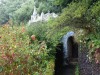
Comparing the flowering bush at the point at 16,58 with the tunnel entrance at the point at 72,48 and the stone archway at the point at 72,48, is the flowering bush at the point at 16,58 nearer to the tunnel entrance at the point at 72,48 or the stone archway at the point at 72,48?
the stone archway at the point at 72,48

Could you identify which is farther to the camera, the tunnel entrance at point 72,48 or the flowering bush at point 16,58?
the tunnel entrance at point 72,48

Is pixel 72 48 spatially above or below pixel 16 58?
above

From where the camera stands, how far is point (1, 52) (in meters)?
6.68

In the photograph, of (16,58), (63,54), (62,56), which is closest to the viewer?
(16,58)

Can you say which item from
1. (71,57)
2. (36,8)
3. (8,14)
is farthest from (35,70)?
(8,14)

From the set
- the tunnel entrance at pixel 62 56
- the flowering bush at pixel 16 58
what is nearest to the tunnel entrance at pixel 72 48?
the tunnel entrance at pixel 62 56

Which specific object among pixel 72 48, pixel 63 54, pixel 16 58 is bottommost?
pixel 16 58

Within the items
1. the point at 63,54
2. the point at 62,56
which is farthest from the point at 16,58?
the point at 63,54

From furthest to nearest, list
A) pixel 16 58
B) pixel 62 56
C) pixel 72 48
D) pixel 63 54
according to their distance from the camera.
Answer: pixel 72 48 → pixel 63 54 → pixel 62 56 → pixel 16 58

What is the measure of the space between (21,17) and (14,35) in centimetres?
1736

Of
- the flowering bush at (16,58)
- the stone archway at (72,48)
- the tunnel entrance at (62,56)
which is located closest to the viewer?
the flowering bush at (16,58)

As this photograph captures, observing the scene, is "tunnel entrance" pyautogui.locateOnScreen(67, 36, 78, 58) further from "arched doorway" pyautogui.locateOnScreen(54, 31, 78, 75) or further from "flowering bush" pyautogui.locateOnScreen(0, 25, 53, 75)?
"flowering bush" pyautogui.locateOnScreen(0, 25, 53, 75)

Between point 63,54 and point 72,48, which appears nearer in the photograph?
point 63,54

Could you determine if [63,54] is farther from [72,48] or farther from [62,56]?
[72,48]
